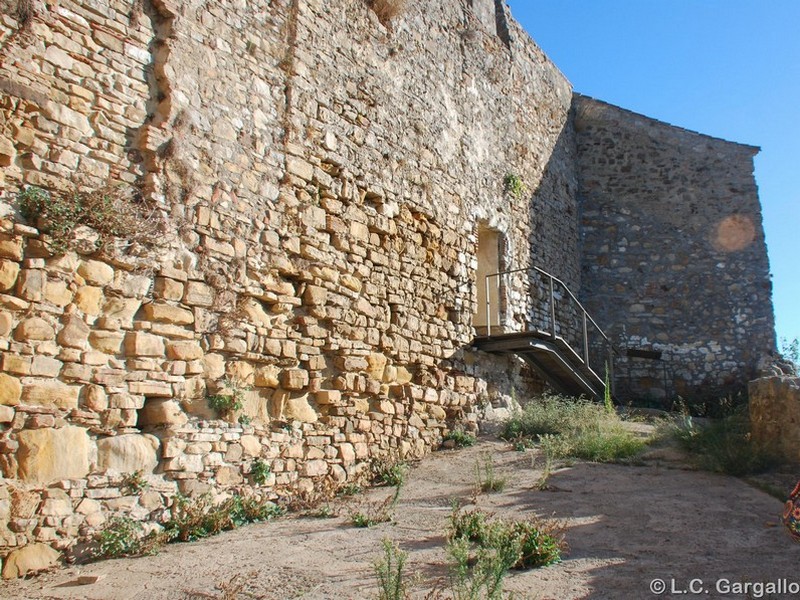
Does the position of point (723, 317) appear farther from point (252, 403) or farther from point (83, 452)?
point (83, 452)

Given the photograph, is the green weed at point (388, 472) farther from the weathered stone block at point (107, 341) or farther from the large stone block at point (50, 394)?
the large stone block at point (50, 394)

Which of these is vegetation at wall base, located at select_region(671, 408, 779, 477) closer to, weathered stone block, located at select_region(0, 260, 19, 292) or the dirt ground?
the dirt ground

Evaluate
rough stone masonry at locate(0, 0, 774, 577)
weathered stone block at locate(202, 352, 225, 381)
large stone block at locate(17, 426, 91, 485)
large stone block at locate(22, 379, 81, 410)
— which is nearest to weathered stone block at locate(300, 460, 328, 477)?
rough stone masonry at locate(0, 0, 774, 577)

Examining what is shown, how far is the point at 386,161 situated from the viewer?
28.9 ft

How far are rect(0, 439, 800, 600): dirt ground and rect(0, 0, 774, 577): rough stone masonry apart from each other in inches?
25.6

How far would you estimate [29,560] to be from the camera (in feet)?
15.5

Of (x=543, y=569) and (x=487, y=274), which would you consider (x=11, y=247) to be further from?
(x=487, y=274)

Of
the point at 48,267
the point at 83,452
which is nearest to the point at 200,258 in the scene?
the point at 48,267

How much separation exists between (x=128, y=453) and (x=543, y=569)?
3.20m

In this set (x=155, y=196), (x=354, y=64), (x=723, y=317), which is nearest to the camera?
(x=155, y=196)

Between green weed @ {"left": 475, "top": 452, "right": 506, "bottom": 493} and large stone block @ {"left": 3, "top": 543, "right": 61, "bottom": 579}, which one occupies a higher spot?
green weed @ {"left": 475, "top": 452, "right": 506, "bottom": 493}

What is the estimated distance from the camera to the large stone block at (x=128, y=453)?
532 centimetres

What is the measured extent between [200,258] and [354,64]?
357cm

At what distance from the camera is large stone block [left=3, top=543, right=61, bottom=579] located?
4.64 metres
